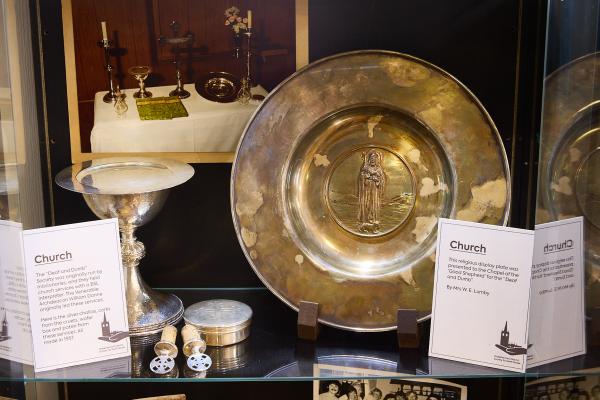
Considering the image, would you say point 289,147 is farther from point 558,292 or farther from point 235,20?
point 558,292

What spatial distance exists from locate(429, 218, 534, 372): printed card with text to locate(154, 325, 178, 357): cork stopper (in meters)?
0.41

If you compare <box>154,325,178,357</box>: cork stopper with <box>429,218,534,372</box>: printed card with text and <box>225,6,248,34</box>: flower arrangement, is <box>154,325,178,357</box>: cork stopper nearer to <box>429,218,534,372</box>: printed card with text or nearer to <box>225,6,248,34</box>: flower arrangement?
<box>429,218,534,372</box>: printed card with text

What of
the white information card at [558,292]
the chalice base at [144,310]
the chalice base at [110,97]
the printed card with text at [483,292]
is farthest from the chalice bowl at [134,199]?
the white information card at [558,292]

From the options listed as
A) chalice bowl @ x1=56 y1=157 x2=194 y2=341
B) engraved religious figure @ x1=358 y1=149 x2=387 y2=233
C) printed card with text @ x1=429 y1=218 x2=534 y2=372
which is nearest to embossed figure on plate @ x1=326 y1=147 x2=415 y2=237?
engraved religious figure @ x1=358 y1=149 x2=387 y2=233

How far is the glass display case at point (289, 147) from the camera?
4.00ft

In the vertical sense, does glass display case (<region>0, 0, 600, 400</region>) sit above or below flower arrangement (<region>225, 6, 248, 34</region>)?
below

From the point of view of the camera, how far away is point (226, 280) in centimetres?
146

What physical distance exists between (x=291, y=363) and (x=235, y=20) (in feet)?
1.95

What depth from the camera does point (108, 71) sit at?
1350 mm

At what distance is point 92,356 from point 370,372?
428mm

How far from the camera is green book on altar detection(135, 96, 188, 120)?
1.35 m

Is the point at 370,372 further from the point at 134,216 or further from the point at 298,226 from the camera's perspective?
the point at 134,216

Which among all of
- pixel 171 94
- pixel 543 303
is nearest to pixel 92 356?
pixel 171 94

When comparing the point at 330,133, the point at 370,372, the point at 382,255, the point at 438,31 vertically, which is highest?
the point at 438,31
